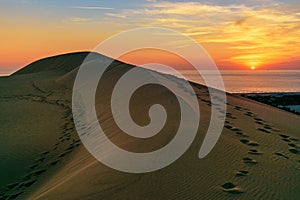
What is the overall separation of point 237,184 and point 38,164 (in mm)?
5344

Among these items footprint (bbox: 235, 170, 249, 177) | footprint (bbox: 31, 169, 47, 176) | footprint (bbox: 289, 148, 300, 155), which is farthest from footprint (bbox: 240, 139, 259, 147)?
footprint (bbox: 31, 169, 47, 176)

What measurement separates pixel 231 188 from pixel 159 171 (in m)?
1.24

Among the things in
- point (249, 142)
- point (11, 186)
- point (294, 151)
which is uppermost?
point (249, 142)

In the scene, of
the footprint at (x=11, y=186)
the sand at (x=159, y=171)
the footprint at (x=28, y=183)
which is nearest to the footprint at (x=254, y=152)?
the sand at (x=159, y=171)

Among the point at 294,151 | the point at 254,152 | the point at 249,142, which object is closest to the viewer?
the point at 254,152

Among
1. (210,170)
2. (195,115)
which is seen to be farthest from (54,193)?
(195,115)

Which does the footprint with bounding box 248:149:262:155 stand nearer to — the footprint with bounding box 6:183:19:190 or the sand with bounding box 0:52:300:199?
the sand with bounding box 0:52:300:199

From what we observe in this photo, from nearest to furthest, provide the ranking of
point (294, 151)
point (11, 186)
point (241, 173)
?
1. point (241, 173)
2. point (11, 186)
3. point (294, 151)

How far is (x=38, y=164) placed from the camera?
8492 millimetres

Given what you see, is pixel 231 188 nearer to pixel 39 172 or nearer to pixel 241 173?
pixel 241 173

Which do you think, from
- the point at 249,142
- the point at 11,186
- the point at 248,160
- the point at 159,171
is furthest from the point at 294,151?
the point at 11,186

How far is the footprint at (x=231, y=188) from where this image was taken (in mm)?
4898

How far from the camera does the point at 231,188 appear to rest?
5008 millimetres

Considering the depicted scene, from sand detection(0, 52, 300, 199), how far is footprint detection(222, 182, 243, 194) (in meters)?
0.01
